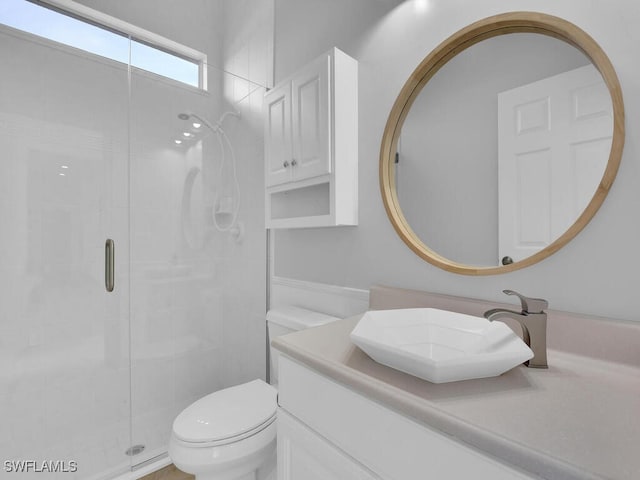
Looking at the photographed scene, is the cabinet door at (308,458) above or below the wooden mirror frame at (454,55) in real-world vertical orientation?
below

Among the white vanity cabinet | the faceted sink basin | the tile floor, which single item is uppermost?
the faceted sink basin

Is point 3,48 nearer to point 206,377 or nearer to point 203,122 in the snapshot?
point 203,122

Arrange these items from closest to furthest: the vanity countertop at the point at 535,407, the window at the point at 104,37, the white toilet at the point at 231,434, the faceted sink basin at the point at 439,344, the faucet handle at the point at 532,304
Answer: the vanity countertop at the point at 535,407
the faceted sink basin at the point at 439,344
the faucet handle at the point at 532,304
the white toilet at the point at 231,434
the window at the point at 104,37

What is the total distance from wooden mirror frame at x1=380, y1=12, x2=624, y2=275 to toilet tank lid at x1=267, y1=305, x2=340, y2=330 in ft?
1.67

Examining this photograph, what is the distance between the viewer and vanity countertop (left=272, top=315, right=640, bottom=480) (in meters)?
0.39

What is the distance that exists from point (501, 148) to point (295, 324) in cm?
100

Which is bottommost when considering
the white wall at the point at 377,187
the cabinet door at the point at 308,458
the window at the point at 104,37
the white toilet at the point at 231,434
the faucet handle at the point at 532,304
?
the white toilet at the point at 231,434

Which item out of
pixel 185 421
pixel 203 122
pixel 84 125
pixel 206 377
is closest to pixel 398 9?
pixel 203 122

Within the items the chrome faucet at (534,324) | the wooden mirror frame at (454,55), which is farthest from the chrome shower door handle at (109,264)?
the chrome faucet at (534,324)

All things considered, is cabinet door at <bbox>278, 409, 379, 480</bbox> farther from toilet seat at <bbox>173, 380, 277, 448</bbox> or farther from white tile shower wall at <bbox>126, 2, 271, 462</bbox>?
white tile shower wall at <bbox>126, 2, 271, 462</bbox>

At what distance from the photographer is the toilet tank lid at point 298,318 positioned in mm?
1334

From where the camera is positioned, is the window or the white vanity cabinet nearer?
the white vanity cabinet

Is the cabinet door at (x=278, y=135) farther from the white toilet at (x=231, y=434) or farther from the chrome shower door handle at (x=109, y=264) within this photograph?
the chrome shower door handle at (x=109, y=264)

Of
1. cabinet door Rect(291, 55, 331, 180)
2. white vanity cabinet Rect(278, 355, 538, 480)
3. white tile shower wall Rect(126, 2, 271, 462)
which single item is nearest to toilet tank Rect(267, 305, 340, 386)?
white tile shower wall Rect(126, 2, 271, 462)
